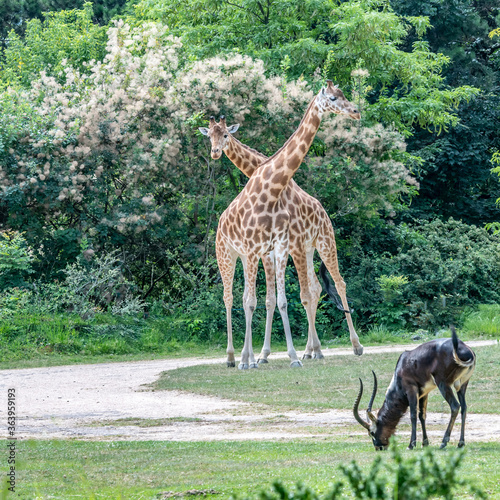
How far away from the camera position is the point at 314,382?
38.7 feet

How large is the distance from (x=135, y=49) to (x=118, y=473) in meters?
19.0

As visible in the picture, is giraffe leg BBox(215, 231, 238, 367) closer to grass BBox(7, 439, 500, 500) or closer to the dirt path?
the dirt path

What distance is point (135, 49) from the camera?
23.6 m

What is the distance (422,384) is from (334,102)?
757 centimetres

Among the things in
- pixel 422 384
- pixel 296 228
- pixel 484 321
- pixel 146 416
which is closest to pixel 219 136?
pixel 296 228

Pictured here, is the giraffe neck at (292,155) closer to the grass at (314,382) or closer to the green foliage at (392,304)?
the grass at (314,382)

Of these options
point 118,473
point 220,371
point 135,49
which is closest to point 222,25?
point 135,49

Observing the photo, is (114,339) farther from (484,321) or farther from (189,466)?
(189,466)

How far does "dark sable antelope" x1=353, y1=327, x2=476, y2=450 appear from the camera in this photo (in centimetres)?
686

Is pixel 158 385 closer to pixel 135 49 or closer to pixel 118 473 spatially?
pixel 118 473

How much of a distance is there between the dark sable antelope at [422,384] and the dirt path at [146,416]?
58cm

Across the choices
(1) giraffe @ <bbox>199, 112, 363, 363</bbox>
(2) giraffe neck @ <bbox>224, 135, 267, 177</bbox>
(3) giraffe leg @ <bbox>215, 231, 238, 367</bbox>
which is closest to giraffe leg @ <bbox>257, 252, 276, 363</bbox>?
(1) giraffe @ <bbox>199, 112, 363, 363</bbox>

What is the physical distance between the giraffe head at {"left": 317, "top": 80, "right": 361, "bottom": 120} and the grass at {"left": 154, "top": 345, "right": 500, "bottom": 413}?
425 centimetres

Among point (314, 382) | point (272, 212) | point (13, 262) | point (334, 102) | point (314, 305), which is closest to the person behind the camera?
point (314, 382)
